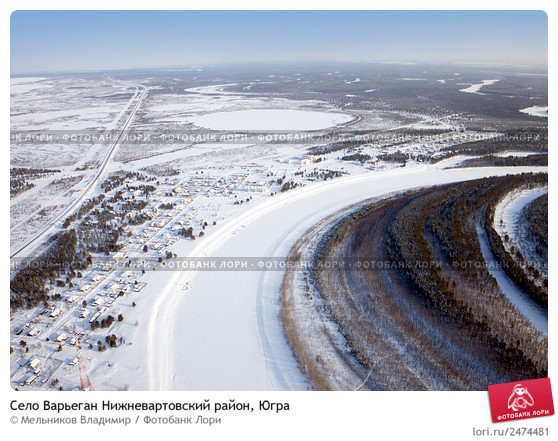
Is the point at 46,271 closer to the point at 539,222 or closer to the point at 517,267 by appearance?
the point at 517,267

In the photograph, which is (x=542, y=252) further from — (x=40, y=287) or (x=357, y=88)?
(x=357, y=88)

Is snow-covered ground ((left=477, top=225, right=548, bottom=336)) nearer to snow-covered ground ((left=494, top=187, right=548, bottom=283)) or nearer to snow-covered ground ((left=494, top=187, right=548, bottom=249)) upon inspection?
snow-covered ground ((left=494, top=187, right=548, bottom=283))

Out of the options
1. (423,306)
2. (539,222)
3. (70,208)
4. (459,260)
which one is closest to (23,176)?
(70,208)

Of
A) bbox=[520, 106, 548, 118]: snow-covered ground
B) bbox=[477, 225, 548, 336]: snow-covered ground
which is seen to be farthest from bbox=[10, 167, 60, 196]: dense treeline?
bbox=[520, 106, 548, 118]: snow-covered ground

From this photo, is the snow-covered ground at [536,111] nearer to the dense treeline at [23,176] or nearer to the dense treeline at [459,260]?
the dense treeline at [459,260]

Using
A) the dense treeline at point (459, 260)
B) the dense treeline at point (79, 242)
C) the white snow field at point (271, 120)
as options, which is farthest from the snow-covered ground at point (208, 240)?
the dense treeline at point (459, 260)
